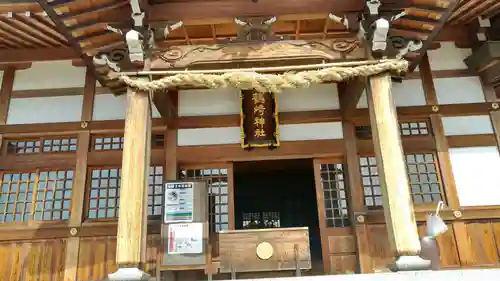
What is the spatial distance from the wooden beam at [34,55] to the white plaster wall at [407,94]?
5.55 metres

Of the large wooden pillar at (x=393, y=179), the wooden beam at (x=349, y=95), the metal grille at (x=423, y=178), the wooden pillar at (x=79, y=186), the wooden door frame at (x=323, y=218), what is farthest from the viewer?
the metal grille at (x=423, y=178)

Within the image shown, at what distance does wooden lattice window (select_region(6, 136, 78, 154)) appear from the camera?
8078mm

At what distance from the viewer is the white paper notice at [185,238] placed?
6.97m

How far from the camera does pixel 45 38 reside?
25.9 ft

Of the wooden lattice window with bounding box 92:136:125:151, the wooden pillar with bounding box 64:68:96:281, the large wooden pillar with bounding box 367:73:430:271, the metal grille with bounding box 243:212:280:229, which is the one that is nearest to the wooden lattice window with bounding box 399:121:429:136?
the large wooden pillar with bounding box 367:73:430:271

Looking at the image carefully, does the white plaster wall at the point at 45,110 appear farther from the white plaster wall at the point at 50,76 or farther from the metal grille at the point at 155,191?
the metal grille at the point at 155,191

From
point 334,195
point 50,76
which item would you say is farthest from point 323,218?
point 50,76

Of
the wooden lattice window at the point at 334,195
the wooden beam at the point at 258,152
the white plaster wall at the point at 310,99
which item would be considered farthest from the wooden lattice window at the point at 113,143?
the wooden lattice window at the point at 334,195

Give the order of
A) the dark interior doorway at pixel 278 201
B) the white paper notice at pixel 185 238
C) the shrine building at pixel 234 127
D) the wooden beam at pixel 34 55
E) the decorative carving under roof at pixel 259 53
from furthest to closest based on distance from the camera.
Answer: the dark interior doorway at pixel 278 201
the wooden beam at pixel 34 55
the white paper notice at pixel 185 238
the decorative carving under roof at pixel 259 53
the shrine building at pixel 234 127

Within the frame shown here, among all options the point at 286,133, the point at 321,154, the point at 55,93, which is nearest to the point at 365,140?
the point at 321,154

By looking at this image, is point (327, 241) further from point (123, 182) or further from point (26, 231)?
point (26, 231)

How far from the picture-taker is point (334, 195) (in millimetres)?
7902

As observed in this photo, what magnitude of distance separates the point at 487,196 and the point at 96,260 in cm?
663

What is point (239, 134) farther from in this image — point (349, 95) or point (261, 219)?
point (261, 219)
